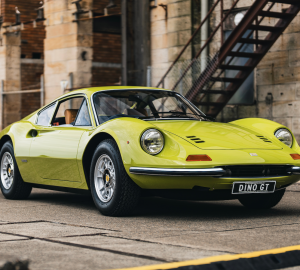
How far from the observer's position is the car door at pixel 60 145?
6770 millimetres

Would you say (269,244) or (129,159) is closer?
(269,244)

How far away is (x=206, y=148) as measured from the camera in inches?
232

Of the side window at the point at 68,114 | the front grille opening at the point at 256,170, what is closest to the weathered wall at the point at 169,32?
the side window at the point at 68,114

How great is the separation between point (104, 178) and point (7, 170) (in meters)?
2.33

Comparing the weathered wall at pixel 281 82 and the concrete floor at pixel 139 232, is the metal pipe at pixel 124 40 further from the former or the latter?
the concrete floor at pixel 139 232

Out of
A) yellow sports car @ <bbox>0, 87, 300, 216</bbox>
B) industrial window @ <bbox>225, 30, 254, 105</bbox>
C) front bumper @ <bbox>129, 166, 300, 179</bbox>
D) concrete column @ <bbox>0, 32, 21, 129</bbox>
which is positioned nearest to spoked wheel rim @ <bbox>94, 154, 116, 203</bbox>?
yellow sports car @ <bbox>0, 87, 300, 216</bbox>

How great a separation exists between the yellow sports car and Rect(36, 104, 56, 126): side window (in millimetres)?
35

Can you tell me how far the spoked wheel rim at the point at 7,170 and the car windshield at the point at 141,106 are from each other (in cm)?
174

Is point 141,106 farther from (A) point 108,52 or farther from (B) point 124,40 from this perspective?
(A) point 108,52

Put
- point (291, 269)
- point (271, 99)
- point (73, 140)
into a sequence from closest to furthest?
point (291, 269) < point (73, 140) < point (271, 99)

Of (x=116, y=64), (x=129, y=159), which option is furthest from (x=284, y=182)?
(x=116, y=64)

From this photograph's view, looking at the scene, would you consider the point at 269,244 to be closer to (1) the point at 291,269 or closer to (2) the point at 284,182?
(1) the point at 291,269

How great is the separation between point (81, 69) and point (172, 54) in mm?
2655

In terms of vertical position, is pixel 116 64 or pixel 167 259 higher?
pixel 116 64
